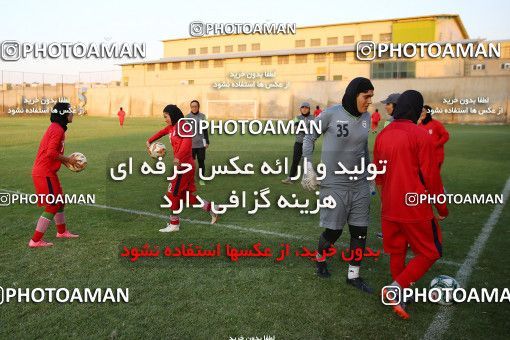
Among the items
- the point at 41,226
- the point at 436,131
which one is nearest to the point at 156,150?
the point at 41,226

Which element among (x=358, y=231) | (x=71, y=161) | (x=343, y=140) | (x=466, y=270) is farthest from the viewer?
(x=71, y=161)

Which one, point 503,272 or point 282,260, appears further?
point 282,260

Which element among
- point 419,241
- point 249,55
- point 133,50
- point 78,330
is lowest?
point 78,330

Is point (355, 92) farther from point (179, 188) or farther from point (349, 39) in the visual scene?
point (349, 39)

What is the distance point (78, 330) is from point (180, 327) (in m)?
0.95

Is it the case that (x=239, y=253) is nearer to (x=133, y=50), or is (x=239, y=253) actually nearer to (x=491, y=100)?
(x=133, y=50)

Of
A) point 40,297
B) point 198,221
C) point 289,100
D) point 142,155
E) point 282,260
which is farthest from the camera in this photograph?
point 289,100

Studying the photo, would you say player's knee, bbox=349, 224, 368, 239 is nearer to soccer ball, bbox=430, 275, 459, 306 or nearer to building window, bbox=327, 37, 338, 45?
soccer ball, bbox=430, 275, 459, 306

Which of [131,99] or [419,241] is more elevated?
[131,99]

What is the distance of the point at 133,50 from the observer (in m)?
10.6

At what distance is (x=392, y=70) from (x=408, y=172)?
4800cm

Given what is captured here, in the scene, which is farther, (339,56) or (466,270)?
(339,56)

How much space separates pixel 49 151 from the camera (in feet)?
20.9

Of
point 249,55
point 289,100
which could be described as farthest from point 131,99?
point 289,100
